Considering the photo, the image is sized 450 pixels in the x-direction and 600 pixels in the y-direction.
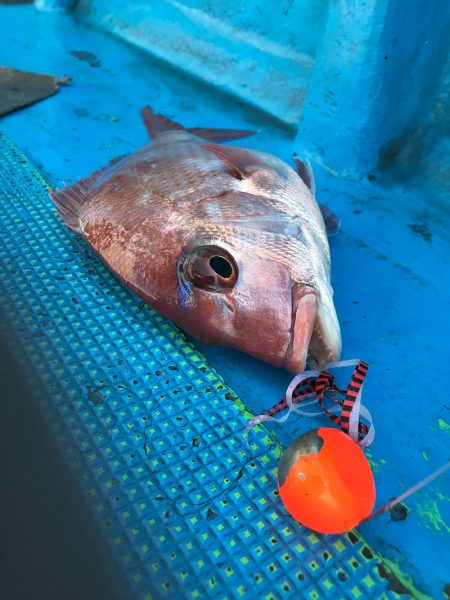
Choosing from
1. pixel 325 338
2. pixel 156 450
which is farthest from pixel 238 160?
pixel 156 450

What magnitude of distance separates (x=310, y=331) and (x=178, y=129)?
5.61 feet

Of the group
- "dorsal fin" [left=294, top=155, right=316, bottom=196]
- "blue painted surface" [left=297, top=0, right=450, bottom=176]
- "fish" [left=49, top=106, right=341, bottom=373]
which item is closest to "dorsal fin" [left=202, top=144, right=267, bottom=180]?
"fish" [left=49, top=106, right=341, bottom=373]

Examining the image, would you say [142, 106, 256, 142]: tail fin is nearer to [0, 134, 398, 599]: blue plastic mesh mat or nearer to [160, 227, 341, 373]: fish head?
[0, 134, 398, 599]: blue plastic mesh mat

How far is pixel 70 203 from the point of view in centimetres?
221

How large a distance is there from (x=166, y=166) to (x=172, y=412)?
97cm

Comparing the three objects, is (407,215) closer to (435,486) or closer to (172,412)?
(435,486)

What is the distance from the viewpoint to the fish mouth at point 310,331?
5.01 ft

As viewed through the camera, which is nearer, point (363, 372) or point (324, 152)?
point (363, 372)

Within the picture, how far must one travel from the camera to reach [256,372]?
6.06 ft

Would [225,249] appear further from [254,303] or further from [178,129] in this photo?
[178,129]

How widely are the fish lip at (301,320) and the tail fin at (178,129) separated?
5.26 ft

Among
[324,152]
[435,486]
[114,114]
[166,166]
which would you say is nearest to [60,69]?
[114,114]

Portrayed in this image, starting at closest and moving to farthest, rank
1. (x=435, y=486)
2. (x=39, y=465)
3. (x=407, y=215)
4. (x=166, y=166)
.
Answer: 1. (x=39, y=465)
2. (x=435, y=486)
3. (x=166, y=166)
4. (x=407, y=215)

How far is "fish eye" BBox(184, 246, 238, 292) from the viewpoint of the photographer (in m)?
1.57
